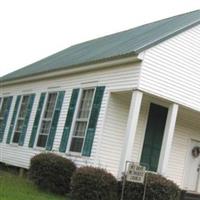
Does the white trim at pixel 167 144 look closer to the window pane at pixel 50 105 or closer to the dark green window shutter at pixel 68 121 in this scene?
the dark green window shutter at pixel 68 121

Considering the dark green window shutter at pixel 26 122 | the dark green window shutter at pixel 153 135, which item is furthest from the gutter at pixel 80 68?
the dark green window shutter at pixel 153 135

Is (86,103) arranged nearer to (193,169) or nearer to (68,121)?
(68,121)

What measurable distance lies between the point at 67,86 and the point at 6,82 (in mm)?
7142

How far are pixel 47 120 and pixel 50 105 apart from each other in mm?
646

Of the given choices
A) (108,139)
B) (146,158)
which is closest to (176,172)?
(146,158)

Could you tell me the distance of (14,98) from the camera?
24828 mm

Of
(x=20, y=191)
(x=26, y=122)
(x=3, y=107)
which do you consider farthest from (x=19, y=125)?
(x=20, y=191)

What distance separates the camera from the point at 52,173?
1642 centimetres

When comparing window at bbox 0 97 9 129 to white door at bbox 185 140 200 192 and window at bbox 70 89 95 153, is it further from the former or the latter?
white door at bbox 185 140 200 192

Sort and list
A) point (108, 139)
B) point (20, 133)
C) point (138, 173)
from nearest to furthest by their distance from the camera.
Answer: point (138, 173)
point (108, 139)
point (20, 133)

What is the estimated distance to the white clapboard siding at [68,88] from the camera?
16.4 m

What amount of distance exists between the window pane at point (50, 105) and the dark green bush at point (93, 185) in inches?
243

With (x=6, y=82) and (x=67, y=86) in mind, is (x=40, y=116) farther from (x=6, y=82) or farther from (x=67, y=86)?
(x=6, y=82)

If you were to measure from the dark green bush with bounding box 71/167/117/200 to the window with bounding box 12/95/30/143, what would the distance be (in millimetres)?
8544
